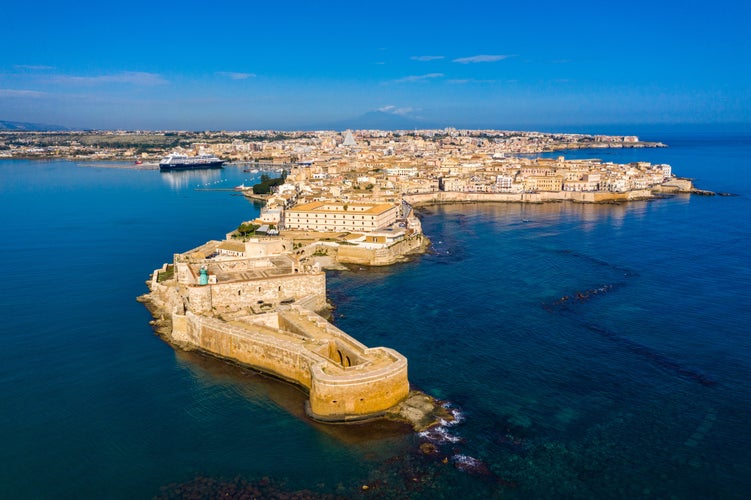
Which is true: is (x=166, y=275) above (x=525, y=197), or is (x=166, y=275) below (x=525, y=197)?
below

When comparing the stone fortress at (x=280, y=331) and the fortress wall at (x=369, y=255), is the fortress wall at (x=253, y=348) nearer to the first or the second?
the stone fortress at (x=280, y=331)

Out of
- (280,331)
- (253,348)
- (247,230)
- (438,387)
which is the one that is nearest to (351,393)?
(438,387)

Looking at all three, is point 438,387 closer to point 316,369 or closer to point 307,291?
point 316,369

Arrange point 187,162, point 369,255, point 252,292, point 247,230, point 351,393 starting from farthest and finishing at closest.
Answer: point 187,162, point 247,230, point 369,255, point 252,292, point 351,393

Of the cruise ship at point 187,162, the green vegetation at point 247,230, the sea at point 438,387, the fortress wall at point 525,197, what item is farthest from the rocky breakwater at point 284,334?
the cruise ship at point 187,162

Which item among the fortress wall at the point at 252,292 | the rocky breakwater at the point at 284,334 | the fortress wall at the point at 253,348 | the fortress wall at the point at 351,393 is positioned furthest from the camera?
the fortress wall at the point at 252,292

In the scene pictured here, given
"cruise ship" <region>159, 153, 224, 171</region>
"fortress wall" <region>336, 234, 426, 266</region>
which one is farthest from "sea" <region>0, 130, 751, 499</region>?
"cruise ship" <region>159, 153, 224, 171</region>
